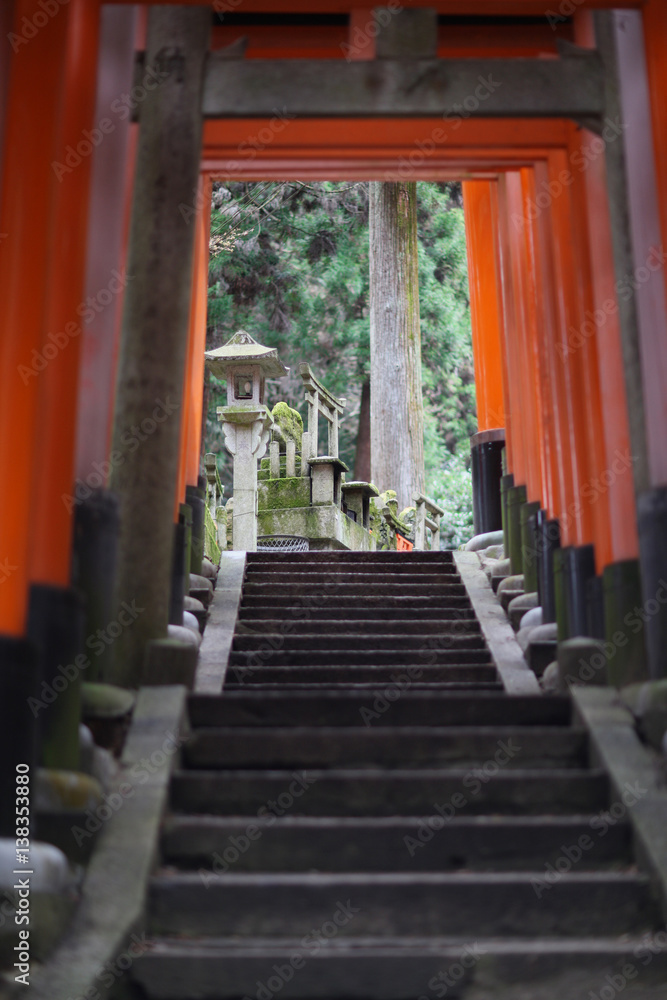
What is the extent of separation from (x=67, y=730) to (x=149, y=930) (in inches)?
27.1

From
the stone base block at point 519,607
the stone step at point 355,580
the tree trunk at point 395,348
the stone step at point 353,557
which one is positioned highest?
the tree trunk at point 395,348

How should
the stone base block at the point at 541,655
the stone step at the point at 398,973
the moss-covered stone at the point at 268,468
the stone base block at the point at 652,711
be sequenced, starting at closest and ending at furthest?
1. the stone step at the point at 398,973
2. the stone base block at the point at 652,711
3. the stone base block at the point at 541,655
4. the moss-covered stone at the point at 268,468

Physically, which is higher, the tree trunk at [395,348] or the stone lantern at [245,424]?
the tree trunk at [395,348]

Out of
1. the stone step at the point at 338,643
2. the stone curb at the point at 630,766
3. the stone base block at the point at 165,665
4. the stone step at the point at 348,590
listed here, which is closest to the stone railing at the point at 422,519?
the stone step at the point at 348,590

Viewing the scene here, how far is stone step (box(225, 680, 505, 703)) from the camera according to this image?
17.4 ft

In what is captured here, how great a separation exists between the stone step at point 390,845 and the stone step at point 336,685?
1614 mm

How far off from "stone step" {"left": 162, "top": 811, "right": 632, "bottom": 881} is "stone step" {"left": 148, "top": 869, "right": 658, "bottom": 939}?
8.6 inches

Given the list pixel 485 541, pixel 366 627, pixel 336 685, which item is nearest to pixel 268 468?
pixel 485 541

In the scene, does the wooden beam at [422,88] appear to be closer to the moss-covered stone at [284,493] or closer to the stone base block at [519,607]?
the stone base block at [519,607]

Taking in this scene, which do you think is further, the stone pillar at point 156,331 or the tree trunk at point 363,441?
the tree trunk at point 363,441

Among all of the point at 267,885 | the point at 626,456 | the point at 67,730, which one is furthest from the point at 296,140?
the point at 267,885

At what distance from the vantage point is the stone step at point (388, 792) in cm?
390

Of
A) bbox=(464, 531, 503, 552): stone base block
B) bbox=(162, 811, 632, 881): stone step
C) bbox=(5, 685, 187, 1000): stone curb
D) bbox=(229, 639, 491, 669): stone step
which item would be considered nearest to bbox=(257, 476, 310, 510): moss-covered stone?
bbox=(464, 531, 503, 552): stone base block

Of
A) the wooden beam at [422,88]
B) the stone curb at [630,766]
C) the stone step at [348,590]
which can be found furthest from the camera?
the stone step at [348,590]
